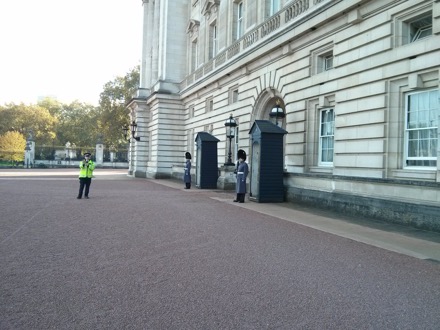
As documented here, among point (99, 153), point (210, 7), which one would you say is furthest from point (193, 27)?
point (99, 153)

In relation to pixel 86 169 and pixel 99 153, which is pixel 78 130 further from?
pixel 86 169

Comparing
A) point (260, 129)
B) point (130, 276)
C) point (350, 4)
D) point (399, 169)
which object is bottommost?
point (130, 276)

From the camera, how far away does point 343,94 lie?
12797 mm

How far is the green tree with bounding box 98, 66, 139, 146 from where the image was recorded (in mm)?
53875

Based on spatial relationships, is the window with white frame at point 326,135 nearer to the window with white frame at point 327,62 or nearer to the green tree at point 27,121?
the window with white frame at point 327,62

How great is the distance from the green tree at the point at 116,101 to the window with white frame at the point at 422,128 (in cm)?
4636

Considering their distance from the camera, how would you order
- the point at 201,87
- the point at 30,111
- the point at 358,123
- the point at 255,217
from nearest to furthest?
1. the point at 255,217
2. the point at 358,123
3. the point at 201,87
4. the point at 30,111

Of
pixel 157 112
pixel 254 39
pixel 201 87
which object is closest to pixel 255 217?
pixel 254 39

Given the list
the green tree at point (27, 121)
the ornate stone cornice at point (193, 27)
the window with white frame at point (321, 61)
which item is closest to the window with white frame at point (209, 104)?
the ornate stone cornice at point (193, 27)

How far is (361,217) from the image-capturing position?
1088 centimetres

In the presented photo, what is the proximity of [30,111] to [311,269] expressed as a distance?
76.6 m

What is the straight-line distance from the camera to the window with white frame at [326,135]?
46.2 feet

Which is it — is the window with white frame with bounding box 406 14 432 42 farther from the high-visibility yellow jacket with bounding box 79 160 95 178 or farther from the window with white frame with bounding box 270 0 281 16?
the high-visibility yellow jacket with bounding box 79 160 95 178

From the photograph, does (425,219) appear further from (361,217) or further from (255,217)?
(255,217)
